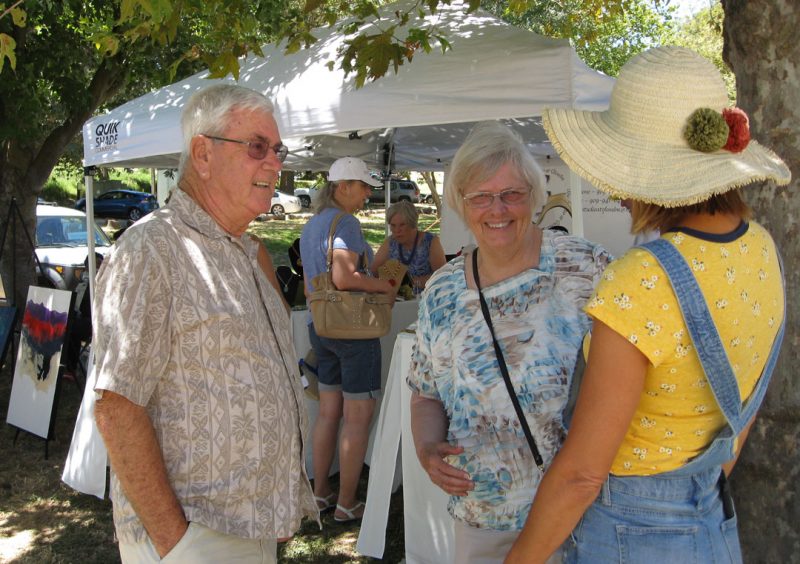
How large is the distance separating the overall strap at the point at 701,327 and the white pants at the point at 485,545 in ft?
2.58

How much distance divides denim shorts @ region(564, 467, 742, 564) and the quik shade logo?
16.0ft

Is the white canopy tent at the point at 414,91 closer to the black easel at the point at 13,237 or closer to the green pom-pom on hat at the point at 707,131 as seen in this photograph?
the black easel at the point at 13,237

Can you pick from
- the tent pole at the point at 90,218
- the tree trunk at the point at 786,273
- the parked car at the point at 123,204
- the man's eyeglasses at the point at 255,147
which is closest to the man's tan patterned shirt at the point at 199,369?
the man's eyeglasses at the point at 255,147

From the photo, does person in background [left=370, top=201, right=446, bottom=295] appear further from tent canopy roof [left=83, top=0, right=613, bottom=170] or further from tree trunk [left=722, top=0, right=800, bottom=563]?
tree trunk [left=722, top=0, right=800, bottom=563]

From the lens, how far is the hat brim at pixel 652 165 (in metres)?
1.24

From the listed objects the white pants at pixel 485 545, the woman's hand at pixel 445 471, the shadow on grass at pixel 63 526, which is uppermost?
the woman's hand at pixel 445 471

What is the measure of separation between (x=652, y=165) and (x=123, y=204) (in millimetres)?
35107

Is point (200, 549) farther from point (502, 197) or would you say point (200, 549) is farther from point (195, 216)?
point (502, 197)

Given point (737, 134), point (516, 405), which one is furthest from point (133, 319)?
point (737, 134)

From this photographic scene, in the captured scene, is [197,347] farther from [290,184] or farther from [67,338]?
[290,184]

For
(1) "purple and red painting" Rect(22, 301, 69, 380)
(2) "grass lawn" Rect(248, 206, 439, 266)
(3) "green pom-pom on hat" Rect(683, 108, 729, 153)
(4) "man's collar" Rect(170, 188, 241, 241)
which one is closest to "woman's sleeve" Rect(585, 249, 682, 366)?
(3) "green pom-pom on hat" Rect(683, 108, 729, 153)

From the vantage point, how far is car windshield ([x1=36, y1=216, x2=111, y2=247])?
38.2 feet

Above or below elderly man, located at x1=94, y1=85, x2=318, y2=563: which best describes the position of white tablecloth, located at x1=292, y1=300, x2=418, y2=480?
below

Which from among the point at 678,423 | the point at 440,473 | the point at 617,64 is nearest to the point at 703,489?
the point at 678,423
